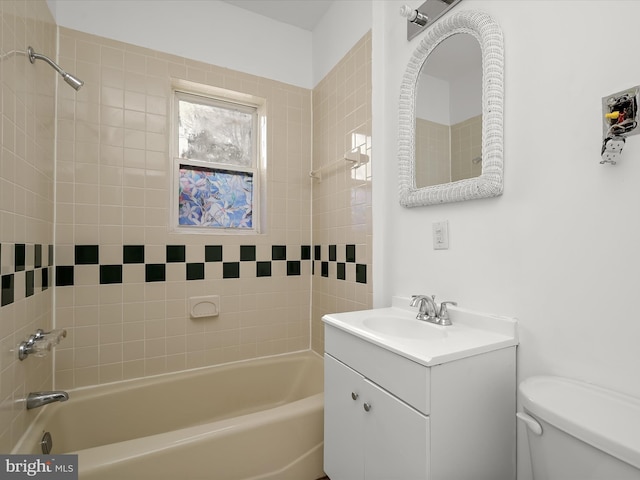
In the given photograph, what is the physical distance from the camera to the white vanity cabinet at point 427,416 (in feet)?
2.80

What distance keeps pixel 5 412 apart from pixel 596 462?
5.48 feet

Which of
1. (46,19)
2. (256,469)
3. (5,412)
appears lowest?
(256,469)

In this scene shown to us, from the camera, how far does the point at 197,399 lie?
1810mm

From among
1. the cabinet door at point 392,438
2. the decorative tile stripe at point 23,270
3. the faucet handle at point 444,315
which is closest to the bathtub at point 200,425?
the cabinet door at point 392,438

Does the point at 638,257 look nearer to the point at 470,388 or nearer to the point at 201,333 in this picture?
the point at 470,388

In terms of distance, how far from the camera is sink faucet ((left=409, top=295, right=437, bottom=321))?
4.05 ft

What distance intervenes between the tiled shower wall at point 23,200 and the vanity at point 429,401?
3.75 feet

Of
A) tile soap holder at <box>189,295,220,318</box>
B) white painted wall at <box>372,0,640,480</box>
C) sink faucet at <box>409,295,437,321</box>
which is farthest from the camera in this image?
tile soap holder at <box>189,295,220,318</box>

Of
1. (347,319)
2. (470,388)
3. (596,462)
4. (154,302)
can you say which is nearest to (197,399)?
(154,302)

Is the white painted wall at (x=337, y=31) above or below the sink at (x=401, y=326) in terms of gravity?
above

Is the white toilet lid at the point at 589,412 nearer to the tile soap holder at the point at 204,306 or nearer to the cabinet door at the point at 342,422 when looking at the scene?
the cabinet door at the point at 342,422

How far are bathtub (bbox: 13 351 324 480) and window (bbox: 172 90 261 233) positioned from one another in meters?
0.94

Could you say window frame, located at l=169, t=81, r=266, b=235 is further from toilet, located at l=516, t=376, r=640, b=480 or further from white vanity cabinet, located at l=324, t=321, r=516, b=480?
toilet, located at l=516, t=376, r=640, b=480

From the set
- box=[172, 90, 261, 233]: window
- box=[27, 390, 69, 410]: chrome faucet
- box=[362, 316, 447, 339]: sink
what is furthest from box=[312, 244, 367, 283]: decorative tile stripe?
box=[27, 390, 69, 410]: chrome faucet
